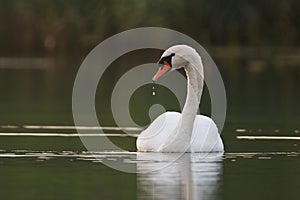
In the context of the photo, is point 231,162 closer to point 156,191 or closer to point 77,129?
point 156,191

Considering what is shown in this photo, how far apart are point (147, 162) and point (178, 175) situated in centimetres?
105

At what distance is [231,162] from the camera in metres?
13.1

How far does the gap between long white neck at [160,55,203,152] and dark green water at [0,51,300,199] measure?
18 cm

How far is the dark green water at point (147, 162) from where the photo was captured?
10914 millimetres

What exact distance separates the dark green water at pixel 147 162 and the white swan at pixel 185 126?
0.20 meters

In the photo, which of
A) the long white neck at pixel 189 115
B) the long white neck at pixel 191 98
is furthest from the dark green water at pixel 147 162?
the long white neck at pixel 191 98

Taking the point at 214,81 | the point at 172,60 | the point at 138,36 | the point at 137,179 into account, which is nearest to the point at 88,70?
the point at 138,36

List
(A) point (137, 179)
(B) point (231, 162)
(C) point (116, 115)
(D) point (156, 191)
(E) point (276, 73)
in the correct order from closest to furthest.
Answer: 1. (D) point (156, 191)
2. (A) point (137, 179)
3. (B) point (231, 162)
4. (C) point (116, 115)
5. (E) point (276, 73)

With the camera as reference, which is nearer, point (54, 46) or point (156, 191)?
point (156, 191)

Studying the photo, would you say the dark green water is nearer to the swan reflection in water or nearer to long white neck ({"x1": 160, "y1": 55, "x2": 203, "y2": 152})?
the swan reflection in water

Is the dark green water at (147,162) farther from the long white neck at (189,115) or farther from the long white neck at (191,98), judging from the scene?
the long white neck at (191,98)

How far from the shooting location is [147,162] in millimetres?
13023

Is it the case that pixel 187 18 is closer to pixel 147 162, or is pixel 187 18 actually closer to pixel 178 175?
pixel 147 162

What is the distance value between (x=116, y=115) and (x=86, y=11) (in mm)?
16743
